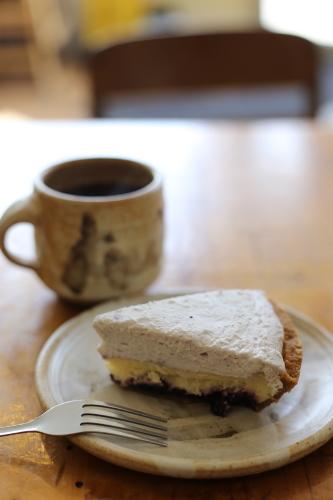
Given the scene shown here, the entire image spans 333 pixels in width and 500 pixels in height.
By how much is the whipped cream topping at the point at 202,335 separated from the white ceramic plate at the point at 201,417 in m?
0.03

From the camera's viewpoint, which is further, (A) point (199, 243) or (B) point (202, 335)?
(A) point (199, 243)

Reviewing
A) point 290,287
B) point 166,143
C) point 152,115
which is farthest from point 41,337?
point 152,115

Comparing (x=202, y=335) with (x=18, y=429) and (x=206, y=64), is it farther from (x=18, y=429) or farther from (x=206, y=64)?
(x=206, y=64)

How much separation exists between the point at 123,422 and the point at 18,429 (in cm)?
8

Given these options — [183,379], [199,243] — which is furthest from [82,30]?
[183,379]

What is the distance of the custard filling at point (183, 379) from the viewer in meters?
0.52

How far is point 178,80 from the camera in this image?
1400mm

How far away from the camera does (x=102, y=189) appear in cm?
73

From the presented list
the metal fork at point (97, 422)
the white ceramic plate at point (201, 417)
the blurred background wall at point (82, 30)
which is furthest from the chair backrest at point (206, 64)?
the blurred background wall at point (82, 30)

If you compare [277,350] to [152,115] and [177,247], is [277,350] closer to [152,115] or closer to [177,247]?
[177,247]

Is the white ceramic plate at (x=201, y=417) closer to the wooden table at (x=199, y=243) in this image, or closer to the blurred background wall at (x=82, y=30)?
the wooden table at (x=199, y=243)

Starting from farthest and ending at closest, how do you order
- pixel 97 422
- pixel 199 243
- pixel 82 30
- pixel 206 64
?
pixel 82 30 < pixel 206 64 < pixel 199 243 < pixel 97 422

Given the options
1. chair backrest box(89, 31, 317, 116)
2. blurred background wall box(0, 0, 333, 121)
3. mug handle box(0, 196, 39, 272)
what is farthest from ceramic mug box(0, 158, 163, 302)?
blurred background wall box(0, 0, 333, 121)

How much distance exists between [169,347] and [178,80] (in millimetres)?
977
